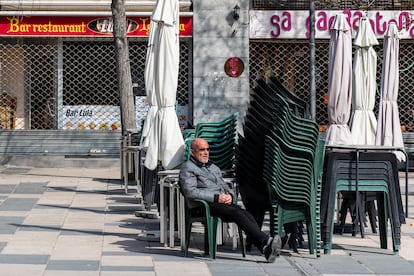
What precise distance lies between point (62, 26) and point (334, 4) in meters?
6.10

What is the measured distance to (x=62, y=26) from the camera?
2309 centimetres

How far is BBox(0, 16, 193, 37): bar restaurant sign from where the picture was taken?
23094 millimetres

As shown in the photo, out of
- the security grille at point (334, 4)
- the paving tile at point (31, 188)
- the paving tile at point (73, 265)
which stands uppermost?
the security grille at point (334, 4)

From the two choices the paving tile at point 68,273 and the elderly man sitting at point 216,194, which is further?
the elderly man sitting at point 216,194

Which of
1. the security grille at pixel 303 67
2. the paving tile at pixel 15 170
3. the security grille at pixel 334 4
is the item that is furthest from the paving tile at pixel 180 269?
the security grille at pixel 334 4

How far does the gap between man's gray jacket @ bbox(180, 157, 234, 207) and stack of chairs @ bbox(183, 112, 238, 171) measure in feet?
3.93

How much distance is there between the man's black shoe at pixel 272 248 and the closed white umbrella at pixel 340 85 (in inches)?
166

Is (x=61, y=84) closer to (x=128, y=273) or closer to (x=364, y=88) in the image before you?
(x=364, y=88)

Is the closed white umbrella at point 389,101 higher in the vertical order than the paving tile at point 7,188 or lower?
higher

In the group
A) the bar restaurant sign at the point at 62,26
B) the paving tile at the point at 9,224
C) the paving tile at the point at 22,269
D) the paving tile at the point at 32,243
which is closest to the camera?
the paving tile at the point at 22,269

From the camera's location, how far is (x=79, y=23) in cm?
2308

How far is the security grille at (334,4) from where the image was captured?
77.6 feet

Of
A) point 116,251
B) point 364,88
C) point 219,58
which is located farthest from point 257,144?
point 219,58

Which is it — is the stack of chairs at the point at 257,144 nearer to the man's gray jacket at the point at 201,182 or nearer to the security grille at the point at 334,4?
the man's gray jacket at the point at 201,182
